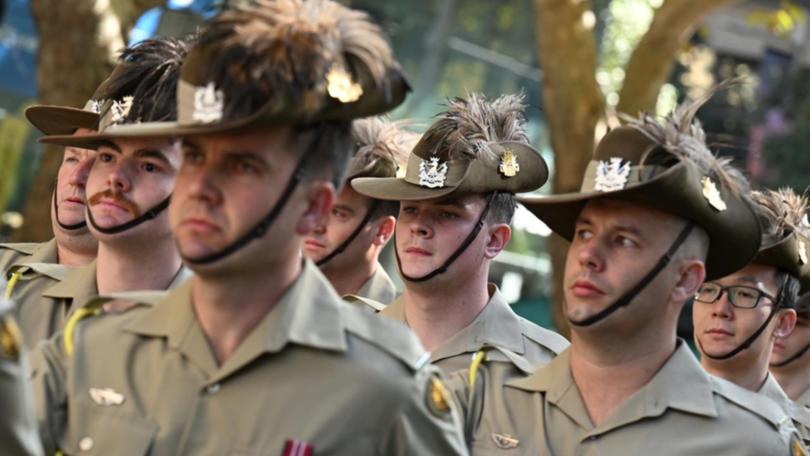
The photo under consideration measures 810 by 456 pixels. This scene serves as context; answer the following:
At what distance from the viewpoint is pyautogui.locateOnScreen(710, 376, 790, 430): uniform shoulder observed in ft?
22.0

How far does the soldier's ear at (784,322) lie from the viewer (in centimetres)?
912

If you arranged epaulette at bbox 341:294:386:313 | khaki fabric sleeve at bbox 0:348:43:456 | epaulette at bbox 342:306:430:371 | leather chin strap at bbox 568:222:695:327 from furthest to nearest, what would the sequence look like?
1. epaulette at bbox 341:294:386:313
2. leather chin strap at bbox 568:222:695:327
3. epaulette at bbox 342:306:430:371
4. khaki fabric sleeve at bbox 0:348:43:456

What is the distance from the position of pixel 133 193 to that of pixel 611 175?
5.83 feet

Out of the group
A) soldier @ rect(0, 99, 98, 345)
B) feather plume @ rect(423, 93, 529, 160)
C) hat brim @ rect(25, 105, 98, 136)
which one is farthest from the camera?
Result: feather plume @ rect(423, 93, 529, 160)

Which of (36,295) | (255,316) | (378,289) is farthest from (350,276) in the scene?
(255,316)

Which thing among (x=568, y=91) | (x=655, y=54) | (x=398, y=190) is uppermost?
(x=655, y=54)

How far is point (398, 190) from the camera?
8242 millimetres

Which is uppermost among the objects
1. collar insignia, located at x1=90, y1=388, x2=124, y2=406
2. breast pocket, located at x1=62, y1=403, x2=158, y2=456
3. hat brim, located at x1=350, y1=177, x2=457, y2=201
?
hat brim, located at x1=350, y1=177, x2=457, y2=201

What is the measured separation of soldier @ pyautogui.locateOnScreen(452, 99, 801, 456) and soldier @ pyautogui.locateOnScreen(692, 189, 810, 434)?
78.8 inches

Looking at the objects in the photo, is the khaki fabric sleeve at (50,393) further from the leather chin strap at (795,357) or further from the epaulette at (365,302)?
the leather chin strap at (795,357)

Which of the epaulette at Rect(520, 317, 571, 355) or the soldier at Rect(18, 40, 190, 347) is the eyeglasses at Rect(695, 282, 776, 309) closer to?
the epaulette at Rect(520, 317, 571, 355)

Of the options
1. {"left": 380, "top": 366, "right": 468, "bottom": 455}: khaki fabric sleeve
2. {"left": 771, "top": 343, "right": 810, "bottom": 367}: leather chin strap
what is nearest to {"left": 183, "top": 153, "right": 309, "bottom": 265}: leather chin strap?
{"left": 380, "top": 366, "right": 468, "bottom": 455}: khaki fabric sleeve

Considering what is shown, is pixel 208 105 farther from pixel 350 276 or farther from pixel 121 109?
pixel 350 276

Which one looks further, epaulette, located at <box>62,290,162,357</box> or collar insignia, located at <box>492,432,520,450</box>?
collar insignia, located at <box>492,432,520,450</box>
